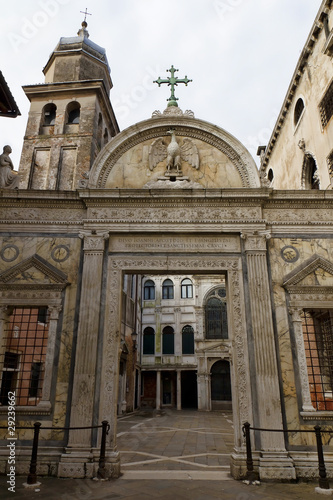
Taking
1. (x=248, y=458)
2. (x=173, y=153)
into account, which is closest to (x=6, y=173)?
(x=173, y=153)

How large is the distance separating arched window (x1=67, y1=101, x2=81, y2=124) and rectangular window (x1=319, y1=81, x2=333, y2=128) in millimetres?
13616

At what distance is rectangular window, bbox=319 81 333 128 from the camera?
42.4 ft

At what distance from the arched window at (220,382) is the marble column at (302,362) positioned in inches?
951

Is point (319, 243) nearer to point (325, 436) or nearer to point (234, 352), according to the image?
point (234, 352)

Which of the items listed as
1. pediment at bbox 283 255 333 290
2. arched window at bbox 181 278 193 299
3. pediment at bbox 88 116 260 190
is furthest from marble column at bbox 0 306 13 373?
arched window at bbox 181 278 193 299

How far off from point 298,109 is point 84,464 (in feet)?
52.9

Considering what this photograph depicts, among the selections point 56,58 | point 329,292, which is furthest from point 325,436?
point 56,58

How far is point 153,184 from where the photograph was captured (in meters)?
10.1

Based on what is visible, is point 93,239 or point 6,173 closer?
point 93,239

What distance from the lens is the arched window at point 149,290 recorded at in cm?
3453

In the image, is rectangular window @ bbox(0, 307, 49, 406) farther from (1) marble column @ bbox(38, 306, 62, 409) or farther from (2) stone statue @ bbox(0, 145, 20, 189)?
(2) stone statue @ bbox(0, 145, 20, 189)

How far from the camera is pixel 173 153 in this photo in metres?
10.4

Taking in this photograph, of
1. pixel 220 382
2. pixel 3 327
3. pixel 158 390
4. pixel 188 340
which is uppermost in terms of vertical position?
pixel 188 340

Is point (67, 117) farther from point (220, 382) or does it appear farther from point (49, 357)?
point (220, 382)
